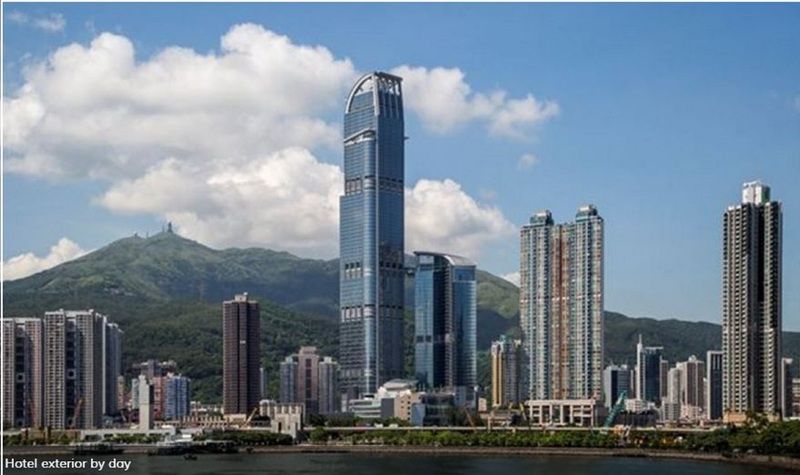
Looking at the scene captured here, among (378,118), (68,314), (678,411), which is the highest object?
(378,118)

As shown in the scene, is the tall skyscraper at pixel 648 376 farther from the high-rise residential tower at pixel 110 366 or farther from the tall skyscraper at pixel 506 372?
the high-rise residential tower at pixel 110 366

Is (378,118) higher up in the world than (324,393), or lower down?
higher up

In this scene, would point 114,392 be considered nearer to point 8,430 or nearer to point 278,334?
point 8,430

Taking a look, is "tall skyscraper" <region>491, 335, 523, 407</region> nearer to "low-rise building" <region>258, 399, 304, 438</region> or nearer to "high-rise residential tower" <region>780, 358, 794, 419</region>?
"low-rise building" <region>258, 399, 304, 438</region>

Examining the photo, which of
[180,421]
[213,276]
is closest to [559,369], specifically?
[180,421]

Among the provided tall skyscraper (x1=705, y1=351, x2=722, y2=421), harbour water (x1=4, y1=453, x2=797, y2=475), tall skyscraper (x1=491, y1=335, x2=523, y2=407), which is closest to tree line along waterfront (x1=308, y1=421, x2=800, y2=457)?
harbour water (x1=4, y1=453, x2=797, y2=475)

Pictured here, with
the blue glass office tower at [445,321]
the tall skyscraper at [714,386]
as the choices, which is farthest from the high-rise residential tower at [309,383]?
the tall skyscraper at [714,386]
